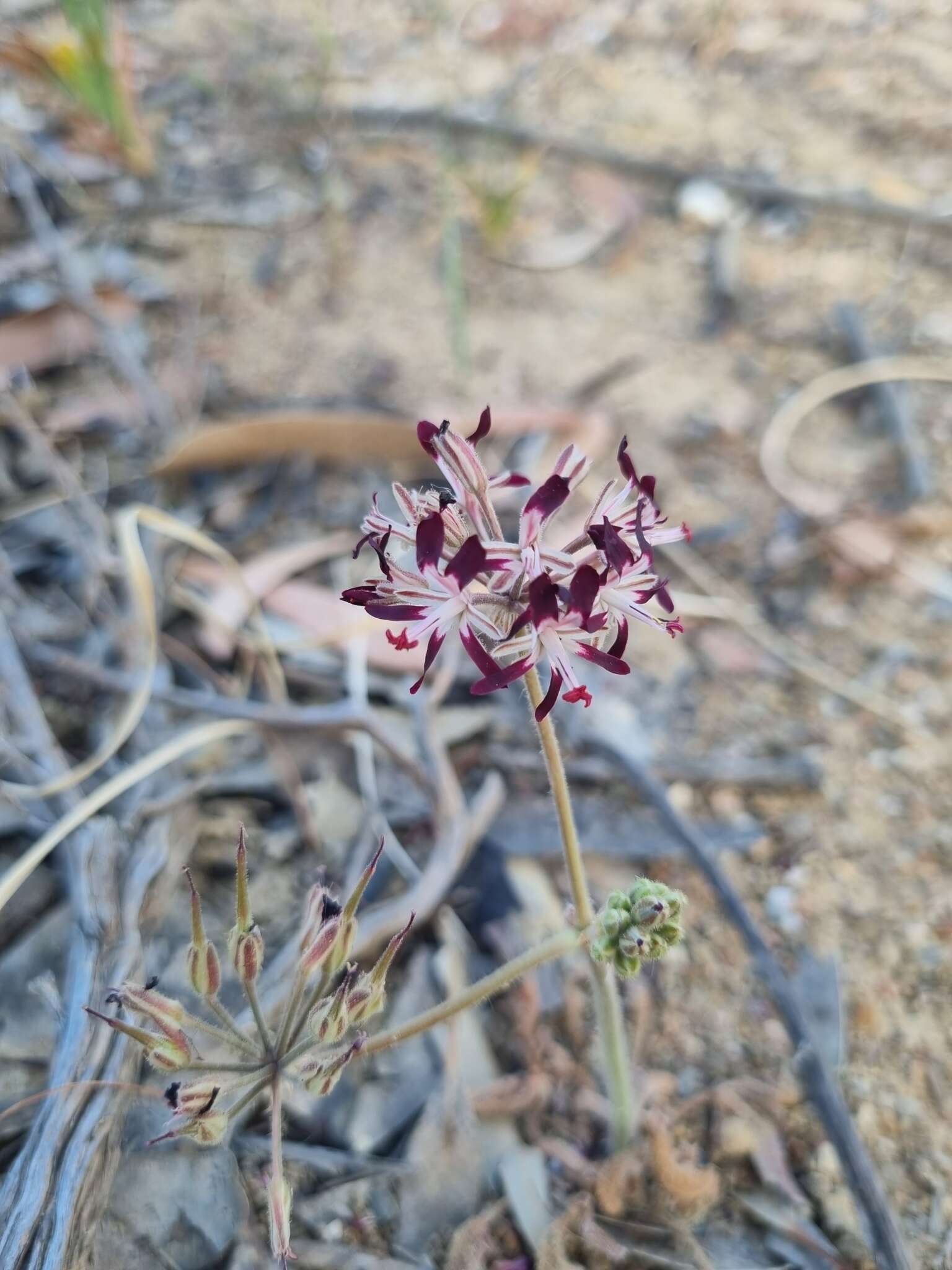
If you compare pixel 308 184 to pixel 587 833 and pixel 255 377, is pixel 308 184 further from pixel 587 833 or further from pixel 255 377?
pixel 587 833

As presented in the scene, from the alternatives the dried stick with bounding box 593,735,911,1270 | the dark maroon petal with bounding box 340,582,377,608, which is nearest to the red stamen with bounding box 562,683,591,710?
the dark maroon petal with bounding box 340,582,377,608

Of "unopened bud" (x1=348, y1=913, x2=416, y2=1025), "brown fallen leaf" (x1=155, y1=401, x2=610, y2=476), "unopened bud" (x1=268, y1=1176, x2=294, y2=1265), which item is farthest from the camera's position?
"brown fallen leaf" (x1=155, y1=401, x2=610, y2=476)

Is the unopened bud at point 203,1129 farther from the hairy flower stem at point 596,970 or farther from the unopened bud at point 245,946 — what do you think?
the hairy flower stem at point 596,970

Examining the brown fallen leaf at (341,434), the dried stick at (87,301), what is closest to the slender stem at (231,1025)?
the brown fallen leaf at (341,434)

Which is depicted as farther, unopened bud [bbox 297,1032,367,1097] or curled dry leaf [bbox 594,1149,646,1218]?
curled dry leaf [bbox 594,1149,646,1218]

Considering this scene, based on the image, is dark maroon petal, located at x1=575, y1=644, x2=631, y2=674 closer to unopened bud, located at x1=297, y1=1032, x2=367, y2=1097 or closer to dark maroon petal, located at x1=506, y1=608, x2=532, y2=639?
dark maroon petal, located at x1=506, y1=608, x2=532, y2=639

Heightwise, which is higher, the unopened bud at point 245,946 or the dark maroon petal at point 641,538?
the dark maroon petal at point 641,538
